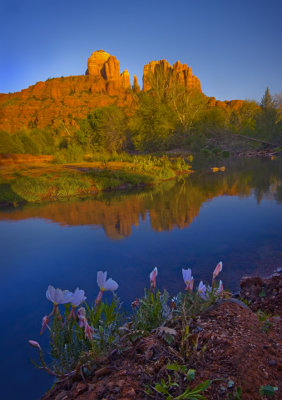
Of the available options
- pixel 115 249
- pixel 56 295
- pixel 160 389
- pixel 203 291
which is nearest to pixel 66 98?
pixel 115 249

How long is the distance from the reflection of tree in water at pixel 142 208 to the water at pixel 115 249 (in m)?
0.04

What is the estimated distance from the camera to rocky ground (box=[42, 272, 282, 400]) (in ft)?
4.66

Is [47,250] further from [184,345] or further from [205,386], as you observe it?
[205,386]

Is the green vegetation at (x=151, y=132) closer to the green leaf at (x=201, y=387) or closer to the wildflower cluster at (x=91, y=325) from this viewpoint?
the wildflower cluster at (x=91, y=325)

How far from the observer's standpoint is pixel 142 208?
31.2 ft

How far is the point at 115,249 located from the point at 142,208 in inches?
152

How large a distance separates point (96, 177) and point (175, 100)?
28.1m

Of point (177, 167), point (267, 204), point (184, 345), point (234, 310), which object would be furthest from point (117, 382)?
point (177, 167)

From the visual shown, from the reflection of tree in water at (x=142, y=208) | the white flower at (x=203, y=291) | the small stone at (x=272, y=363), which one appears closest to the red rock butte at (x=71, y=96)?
the reflection of tree in water at (x=142, y=208)

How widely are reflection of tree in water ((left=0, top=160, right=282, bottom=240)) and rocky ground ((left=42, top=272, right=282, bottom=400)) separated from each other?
189 inches

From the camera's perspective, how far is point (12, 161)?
669 inches

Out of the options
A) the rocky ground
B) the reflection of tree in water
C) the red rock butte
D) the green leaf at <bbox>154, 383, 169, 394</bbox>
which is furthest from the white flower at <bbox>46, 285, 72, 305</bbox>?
the red rock butte

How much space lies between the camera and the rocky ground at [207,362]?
1422 mm

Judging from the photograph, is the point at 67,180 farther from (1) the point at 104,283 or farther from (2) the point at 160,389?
(2) the point at 160,389
